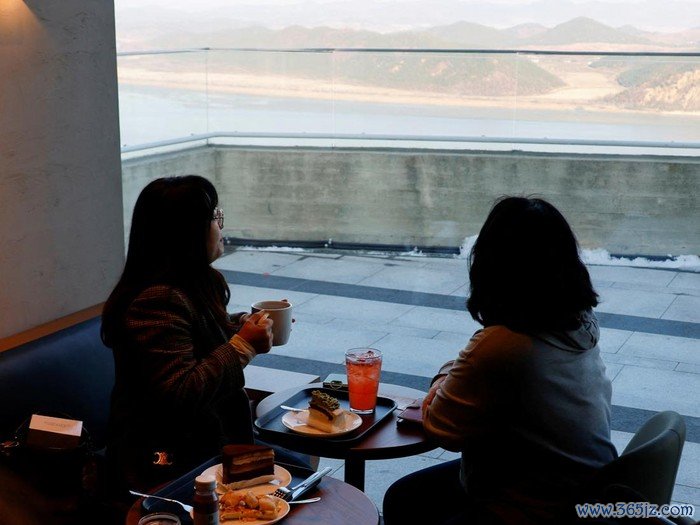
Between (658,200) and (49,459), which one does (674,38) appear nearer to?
(658,200)

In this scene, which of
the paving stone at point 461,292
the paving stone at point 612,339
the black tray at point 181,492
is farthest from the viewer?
the paving stone at point 461,292

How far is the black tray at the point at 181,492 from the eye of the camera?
163 centimetres

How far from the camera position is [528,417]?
1668mm

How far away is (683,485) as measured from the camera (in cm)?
307

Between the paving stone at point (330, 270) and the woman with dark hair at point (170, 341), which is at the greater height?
the woman with dark hair at point (170, 341)

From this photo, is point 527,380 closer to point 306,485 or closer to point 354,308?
point 306,485

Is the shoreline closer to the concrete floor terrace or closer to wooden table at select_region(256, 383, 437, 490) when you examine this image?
the concrete floor terrace

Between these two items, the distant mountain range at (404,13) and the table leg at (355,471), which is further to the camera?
the distant mountain range at (404,13)

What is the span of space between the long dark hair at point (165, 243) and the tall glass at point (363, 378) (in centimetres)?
40

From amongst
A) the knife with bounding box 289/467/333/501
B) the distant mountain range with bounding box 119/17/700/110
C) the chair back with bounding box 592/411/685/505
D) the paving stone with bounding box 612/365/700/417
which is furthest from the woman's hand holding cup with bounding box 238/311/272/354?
the distant mountain range with bounding box 119/17/700/110

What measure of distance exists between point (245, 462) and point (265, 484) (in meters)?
0.06

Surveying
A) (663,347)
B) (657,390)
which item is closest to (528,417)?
(657,390)

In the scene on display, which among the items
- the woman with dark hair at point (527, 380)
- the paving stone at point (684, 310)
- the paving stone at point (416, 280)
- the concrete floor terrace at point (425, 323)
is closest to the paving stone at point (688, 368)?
the concrete floor terrace at point (425, 323)

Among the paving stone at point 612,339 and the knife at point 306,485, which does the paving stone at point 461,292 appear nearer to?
the paving stone at point 612,339
